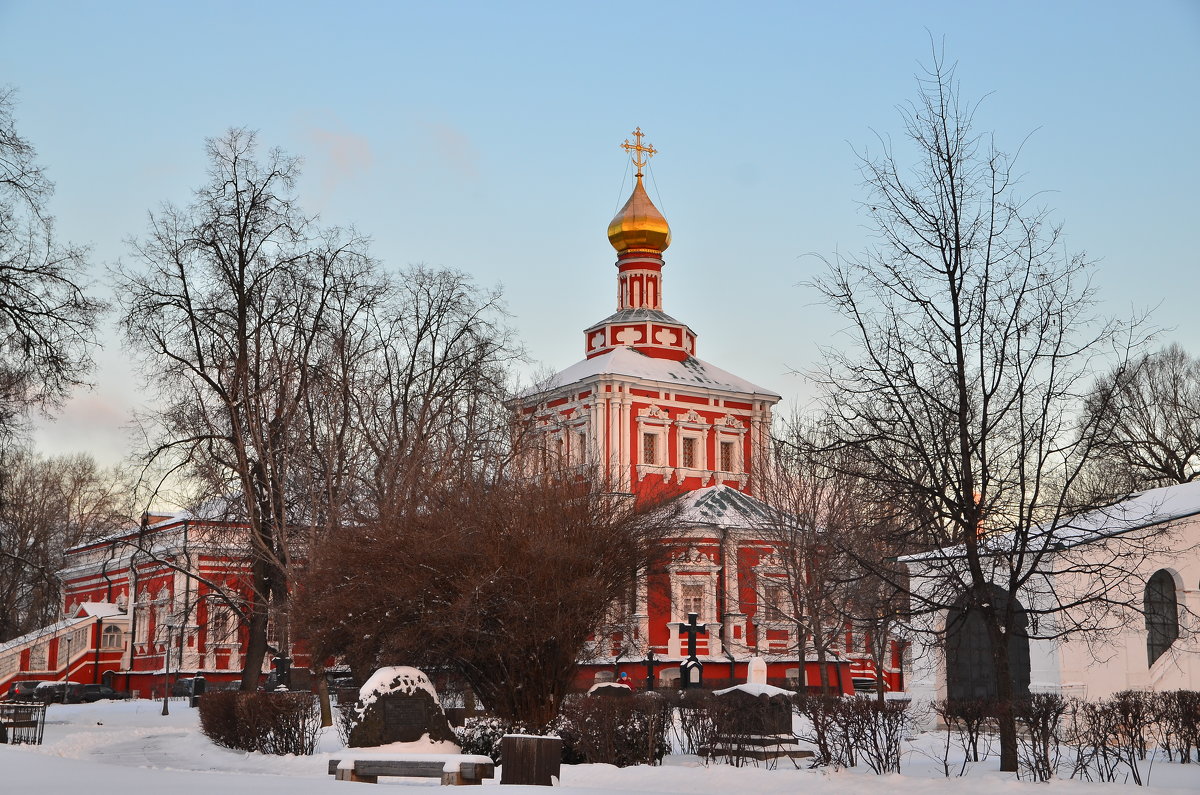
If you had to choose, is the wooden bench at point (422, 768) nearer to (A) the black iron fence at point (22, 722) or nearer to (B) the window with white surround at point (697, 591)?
(A) the black iron fence at point (22, 722)

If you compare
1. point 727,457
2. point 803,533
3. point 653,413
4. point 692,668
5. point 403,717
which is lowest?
point 403,717

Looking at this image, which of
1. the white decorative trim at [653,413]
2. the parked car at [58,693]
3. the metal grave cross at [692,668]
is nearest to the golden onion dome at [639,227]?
the white decorative trim at [653,413]

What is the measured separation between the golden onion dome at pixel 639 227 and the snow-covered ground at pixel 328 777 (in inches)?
1413

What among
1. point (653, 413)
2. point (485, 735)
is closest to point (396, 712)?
point (485, 735)

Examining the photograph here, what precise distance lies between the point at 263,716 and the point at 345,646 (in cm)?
188

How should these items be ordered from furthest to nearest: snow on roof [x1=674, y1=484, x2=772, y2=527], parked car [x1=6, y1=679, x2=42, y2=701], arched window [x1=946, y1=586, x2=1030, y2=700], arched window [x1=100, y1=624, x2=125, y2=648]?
arched window [x1=100, y1=624, x2=125, y2=648] → snow on roof [x1=674, y1=484, x2=772, y2=527] → parked car [x1=6, y1=679, x2=42, y2=701] → arched window [x1=946, y1=586, x2=1030, y2=700]

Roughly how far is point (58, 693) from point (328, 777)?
27502 mm

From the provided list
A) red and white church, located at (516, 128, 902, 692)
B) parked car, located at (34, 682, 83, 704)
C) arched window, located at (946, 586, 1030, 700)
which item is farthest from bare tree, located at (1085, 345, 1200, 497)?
parked car, located at (34, 682, 83, 704)

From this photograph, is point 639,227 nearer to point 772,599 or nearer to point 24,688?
point 772,599

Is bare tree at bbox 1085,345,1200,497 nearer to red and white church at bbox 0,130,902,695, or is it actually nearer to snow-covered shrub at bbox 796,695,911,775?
red and white church at bbox 0,130,902,695

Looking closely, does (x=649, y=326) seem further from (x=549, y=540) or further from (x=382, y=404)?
(x=549, y=540)

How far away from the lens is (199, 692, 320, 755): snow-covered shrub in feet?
64.7

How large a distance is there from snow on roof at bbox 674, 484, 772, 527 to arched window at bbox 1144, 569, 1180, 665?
2171cm

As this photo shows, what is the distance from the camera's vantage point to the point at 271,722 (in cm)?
1980
